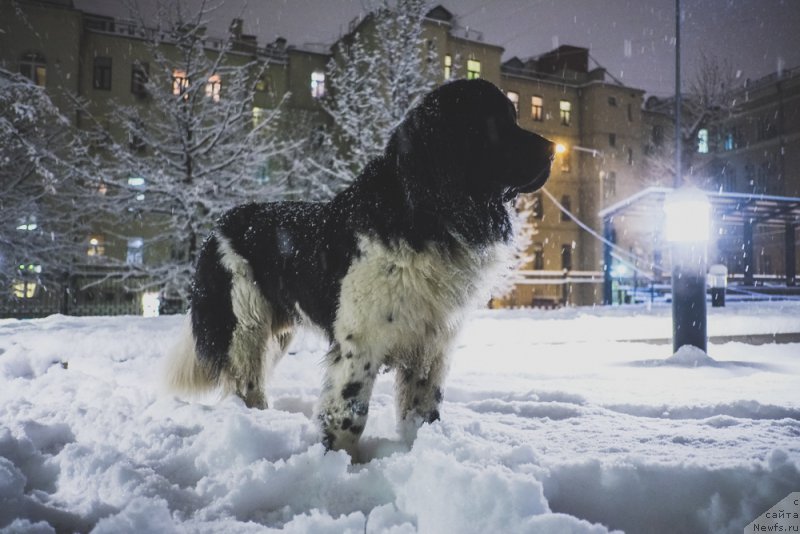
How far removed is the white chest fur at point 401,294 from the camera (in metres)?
2.47

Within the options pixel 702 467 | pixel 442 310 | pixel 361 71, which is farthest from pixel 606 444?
pixel 361 71

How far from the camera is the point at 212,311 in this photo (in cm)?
Answer: 343

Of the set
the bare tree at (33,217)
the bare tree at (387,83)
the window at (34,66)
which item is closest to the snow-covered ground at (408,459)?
the bare tree at (387,83)

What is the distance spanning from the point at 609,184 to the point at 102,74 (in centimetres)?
3034

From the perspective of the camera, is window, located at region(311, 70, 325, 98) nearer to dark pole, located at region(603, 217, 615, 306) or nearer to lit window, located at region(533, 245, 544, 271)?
lit window, located at region(533, 245, 544, 271)

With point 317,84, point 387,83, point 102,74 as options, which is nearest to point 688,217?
point 387,83

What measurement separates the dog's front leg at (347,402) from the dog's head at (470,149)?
84 cm

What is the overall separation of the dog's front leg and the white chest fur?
0.06 meters

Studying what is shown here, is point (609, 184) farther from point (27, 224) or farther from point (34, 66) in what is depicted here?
point (34, 66)

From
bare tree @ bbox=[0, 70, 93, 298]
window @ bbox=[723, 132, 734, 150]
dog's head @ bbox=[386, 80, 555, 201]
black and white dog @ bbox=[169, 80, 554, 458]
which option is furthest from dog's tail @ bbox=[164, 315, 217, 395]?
window @ bbox=[723, 132, 734, 150]

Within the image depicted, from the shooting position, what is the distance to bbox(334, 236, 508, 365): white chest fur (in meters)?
2.47

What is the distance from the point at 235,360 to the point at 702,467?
8.16ft

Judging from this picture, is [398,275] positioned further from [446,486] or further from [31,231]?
[31,231]

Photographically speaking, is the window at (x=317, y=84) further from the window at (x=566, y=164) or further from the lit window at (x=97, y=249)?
the window at (x=566, y=164)
